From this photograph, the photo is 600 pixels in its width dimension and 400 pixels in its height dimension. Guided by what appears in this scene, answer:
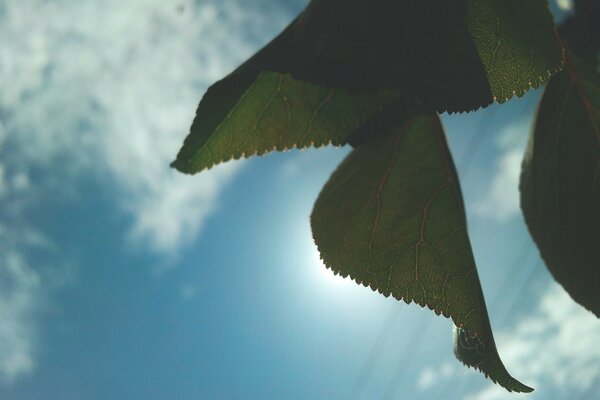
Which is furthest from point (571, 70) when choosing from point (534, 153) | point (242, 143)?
point (242, 143)

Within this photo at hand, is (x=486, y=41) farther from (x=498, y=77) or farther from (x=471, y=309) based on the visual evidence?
(x=471, y=309)

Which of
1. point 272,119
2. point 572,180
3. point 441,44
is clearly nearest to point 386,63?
point 441,44

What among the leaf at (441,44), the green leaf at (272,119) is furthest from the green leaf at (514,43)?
the green leaf at (272,119)

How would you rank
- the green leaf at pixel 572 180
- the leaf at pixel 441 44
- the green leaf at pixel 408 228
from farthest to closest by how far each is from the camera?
1. the green leaf at pixel 572 180
2. the green leaf at pixel 408 228
3. the leaf at pixel 441 44

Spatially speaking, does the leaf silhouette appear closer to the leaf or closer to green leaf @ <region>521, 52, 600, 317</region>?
the leaf

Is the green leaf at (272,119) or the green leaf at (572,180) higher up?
the green leaf at (272,119)

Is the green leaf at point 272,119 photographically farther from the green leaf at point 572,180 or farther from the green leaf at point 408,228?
the green leaf at point 572,180

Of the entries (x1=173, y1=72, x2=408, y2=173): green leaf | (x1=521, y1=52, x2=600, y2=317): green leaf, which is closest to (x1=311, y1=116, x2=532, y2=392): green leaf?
(x1=173, y1=72, x2=408, y2=173): green leaf
